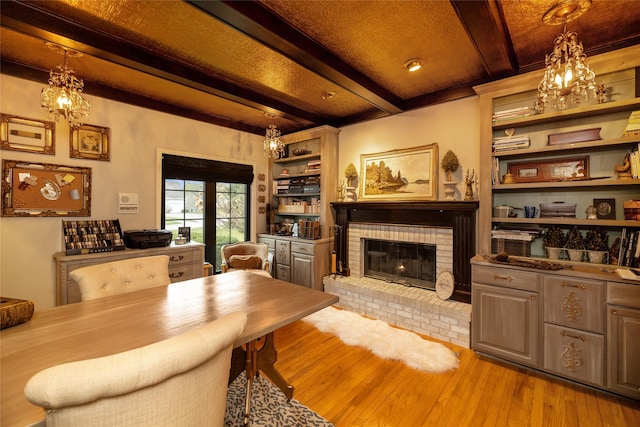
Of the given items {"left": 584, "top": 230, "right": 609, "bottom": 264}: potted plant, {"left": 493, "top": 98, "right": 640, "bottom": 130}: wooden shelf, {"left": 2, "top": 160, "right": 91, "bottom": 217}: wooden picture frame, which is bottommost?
{"left": 584, "top": 230, "right": 609, "bottom": 264}: potted plant

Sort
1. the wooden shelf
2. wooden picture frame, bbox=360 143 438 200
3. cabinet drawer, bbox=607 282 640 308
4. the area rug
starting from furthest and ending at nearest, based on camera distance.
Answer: wooden picture frame, bbox=360 143 438 200 → the wooden shelf → cabinet drawer, bbox=607 282 640 308 → the area rug

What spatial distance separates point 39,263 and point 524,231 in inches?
186

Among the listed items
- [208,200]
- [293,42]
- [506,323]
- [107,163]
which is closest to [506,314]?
[506,323]

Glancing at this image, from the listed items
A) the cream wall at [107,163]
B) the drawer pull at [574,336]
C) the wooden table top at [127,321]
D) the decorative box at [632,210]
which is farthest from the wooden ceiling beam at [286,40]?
the drawer pull at [574,336]

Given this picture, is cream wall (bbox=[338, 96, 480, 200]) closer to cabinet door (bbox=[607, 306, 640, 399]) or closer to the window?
cabinet door (bbox=[607, 306, 640, 399])

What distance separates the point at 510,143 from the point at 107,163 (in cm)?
432

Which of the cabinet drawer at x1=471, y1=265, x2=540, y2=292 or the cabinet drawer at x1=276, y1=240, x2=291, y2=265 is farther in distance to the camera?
the cabinet drawer at x1=276, y1=240, x2=291, y2=265

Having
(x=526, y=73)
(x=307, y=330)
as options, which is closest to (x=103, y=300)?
(x=307, y=330)

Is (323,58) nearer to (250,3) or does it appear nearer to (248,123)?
(250,3)

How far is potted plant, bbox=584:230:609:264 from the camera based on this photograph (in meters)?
2.19

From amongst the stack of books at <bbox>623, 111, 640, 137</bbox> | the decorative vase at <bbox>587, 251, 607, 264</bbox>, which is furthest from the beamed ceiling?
the decorative vase at <bbox>587, 251, 607, 264</bbox>

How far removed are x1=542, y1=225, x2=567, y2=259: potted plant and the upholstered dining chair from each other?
10.7 feet

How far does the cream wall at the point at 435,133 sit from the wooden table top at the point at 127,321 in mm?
2393

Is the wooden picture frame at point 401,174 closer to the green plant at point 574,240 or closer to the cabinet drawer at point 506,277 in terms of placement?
the cabinet drawer at point 506,277
